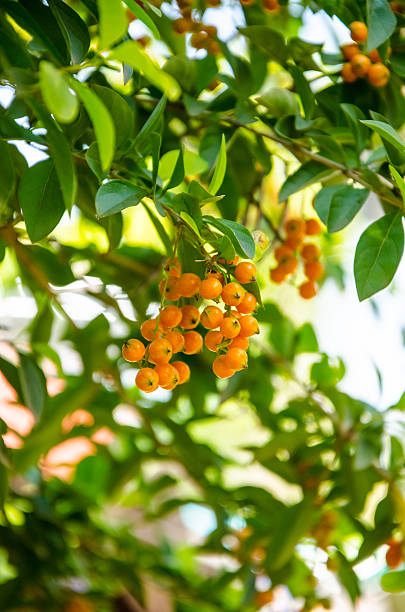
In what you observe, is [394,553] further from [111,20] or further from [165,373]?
[111,20]

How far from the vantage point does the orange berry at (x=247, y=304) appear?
19.1 inches

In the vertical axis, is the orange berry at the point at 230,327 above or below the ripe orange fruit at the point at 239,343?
above

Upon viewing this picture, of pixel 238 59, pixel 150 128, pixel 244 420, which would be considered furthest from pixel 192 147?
pixel 244 420

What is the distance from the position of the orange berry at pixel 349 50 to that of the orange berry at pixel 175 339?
1.24ft

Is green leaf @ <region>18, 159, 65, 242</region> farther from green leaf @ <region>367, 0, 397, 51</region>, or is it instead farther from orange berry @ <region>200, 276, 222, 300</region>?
green leaf @ <region>367, 0, 397, 51</region>

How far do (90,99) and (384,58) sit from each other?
0.42 m

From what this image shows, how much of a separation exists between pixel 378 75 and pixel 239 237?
322 mm

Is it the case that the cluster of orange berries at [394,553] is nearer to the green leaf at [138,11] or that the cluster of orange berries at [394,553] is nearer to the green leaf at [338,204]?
the green leaf at [338,204]

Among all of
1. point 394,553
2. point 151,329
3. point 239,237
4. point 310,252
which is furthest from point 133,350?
point 394,553

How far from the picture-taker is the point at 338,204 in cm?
58

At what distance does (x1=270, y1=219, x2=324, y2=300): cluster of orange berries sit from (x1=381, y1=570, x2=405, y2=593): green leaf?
39cm

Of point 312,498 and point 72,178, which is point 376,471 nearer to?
point 312,498

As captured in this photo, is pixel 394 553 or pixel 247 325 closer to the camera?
pixel 247 325

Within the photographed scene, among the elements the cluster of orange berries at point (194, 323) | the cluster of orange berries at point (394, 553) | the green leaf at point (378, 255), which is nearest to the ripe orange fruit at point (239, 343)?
the cluster of orange berries at point (194, 323)
